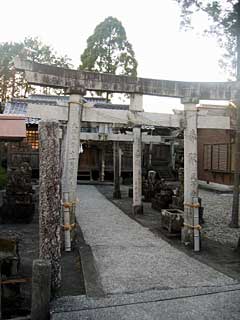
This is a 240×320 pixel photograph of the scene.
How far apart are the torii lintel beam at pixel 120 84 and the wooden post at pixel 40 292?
13.9 ft

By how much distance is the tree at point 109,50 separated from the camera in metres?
21.5

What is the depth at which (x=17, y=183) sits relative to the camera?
1027 cm

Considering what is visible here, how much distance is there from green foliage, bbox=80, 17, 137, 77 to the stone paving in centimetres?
1376

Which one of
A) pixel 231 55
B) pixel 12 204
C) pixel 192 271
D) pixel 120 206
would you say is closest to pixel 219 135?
pixel 120 206

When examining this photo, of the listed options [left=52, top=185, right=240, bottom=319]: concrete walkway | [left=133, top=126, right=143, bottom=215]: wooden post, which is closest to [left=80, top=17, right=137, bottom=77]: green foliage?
[left=133, top=126, right=143, bottom=215]: wooden post

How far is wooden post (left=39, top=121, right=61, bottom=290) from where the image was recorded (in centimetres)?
476

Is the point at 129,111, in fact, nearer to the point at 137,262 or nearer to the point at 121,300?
the point at 137,262

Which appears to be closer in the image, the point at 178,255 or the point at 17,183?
the point at 178,255

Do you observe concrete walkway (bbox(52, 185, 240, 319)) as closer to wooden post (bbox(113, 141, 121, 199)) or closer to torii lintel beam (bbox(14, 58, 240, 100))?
torii lintel beam (bbox(14, 58, 240, 100))

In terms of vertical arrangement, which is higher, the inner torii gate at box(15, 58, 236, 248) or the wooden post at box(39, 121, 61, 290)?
the inner torii gate at box(15, 58, 236, 248)

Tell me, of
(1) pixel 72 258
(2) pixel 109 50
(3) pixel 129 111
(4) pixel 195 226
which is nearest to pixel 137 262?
(1) pixel 72 258

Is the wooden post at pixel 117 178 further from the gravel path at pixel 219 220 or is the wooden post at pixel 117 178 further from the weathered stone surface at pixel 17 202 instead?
the weathered stone surface at pixel 17 202

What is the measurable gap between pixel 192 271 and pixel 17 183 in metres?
6.31

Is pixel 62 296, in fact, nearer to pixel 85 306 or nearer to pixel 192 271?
pixel 85 306
